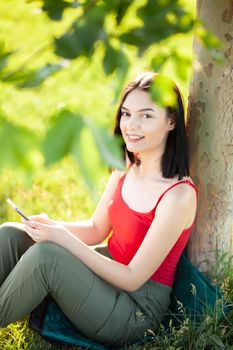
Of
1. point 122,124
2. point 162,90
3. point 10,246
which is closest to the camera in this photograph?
point 162,90

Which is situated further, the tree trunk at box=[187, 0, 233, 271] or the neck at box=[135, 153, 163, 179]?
the neck at box=[135, 153, 163, 179]

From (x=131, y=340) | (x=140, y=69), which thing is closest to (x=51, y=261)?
(x=131, y=340)

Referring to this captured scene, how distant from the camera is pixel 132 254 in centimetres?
239

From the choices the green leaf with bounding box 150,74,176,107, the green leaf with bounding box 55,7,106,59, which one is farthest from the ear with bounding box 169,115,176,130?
the green leaf with bounding box 150,74,176,107

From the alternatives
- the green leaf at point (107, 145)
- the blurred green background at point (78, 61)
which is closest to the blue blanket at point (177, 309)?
the blurred green background at point (78, 61)

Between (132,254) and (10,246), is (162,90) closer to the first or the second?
(132,254)

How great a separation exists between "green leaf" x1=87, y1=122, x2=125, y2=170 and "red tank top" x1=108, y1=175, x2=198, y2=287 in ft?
4.63

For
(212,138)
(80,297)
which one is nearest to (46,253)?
(80,297)

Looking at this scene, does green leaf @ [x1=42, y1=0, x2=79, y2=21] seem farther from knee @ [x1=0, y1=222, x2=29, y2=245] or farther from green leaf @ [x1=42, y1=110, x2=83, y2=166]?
knee @ [x1=0, y1=222, x2=29, y2=245]

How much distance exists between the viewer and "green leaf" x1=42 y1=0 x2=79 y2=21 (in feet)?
3.74

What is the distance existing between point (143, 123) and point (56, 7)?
110 cm

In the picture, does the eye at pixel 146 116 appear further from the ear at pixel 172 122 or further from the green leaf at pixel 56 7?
the green leaf at pixel 56 7

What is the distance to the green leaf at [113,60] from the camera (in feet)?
3.44

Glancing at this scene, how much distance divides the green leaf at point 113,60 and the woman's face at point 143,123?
115cm
